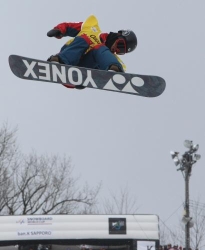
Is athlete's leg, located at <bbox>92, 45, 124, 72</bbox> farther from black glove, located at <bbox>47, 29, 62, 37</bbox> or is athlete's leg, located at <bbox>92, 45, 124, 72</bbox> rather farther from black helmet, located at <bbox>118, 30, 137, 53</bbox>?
black glove, located at <bbox>47, 29, 62, 37</bbox>

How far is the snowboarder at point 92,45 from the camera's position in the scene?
961cm

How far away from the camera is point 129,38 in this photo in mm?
9562

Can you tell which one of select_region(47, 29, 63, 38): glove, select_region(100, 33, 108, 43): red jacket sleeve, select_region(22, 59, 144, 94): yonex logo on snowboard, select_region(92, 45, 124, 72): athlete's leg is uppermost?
select_region(100, 33, 108, 43): red jacket sleeve

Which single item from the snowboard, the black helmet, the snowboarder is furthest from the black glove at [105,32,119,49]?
the snowboard

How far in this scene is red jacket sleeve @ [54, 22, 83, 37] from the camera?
9.73 m

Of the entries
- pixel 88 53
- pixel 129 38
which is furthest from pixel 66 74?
pixel 129 38

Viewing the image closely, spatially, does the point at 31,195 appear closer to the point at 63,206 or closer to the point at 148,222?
the point at 63,206

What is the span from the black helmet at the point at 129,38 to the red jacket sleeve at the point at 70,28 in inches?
25.0

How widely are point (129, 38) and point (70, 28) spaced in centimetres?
87

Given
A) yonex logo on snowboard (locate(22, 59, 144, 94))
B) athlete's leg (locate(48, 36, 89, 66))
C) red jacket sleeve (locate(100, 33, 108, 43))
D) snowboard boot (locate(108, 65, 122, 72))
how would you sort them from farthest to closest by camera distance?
red jacket sleeve (locate(100, 33, 108, 43)), athlete's leg (locate(48, 36, 89, 66)), snowboard boot (locate(108, 65, 122, 72)), yonex logo on snowboard (locate(22, 59, 144, 94))

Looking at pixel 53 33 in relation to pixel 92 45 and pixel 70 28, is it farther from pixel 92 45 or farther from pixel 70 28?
pixel 92 45

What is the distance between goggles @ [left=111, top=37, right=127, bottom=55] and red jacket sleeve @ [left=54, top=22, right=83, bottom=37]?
560mm

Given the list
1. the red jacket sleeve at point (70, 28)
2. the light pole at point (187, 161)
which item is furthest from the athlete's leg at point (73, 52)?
the light pole at point (187, 161)

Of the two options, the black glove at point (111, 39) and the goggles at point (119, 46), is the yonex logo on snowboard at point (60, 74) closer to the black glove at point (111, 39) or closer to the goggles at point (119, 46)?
the goggles at point (119, 46)
